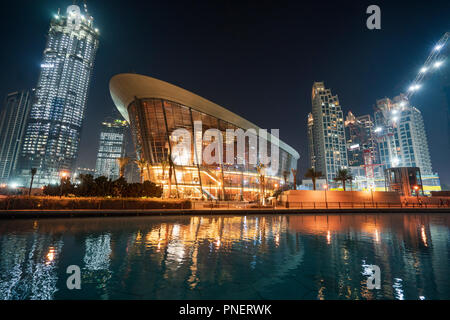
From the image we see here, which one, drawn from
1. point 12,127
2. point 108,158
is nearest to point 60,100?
point 108,158

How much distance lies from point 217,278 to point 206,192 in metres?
42.5

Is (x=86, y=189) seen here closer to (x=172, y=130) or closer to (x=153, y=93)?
(x=172, y=130)

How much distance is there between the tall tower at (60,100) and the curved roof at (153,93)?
398ft

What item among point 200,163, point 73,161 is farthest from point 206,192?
point 73,161

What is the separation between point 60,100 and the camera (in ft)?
505

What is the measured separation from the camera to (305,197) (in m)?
38.7

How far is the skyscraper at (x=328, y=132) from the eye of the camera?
154125mm

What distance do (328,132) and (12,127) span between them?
876 ft

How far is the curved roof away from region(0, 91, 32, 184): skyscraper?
181 meters

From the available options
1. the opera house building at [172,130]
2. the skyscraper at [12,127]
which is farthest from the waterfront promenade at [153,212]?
the skyscraper at [12,127]

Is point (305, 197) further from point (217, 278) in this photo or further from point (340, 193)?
point (217, 278)

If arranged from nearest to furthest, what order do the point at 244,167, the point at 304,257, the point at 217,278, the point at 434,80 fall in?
the point at 217,278, the point at 304,257, the point at 244,167, the point at 434,80

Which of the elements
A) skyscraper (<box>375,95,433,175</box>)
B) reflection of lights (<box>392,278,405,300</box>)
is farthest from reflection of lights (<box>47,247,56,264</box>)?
skyscraper (<box>375,95,433,175</box>)

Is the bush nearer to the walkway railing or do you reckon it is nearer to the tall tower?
the walkway railing
